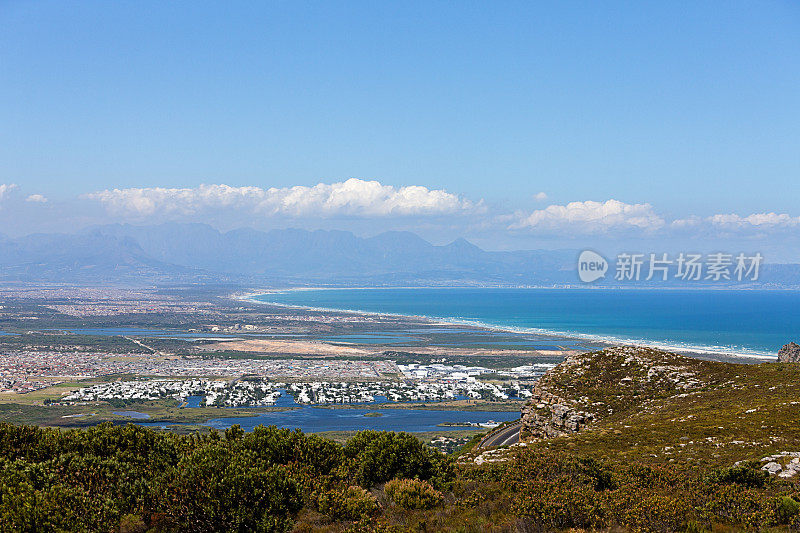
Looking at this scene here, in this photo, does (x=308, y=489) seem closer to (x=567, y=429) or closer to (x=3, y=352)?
(x=567, y=429)

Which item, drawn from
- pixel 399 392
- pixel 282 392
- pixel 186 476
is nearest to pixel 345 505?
pixel 186 476

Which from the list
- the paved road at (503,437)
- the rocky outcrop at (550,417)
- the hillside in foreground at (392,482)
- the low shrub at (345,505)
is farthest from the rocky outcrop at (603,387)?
the low shrub at (345,505)

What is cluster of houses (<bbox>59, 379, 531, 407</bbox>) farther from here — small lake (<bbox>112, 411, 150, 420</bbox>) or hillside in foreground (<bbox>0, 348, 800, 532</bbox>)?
hillside in foreground (<bbox>0, 348, 800, 532</bbox>)

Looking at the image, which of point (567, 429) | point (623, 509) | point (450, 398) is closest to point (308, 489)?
point (623, 509)

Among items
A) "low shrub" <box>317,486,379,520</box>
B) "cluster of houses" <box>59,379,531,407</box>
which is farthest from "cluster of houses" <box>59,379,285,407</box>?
"low shrub" <box>317,486,379,520</box>

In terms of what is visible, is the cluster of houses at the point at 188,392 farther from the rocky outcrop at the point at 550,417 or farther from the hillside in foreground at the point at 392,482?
the hillside in foreground at the point at 392,482

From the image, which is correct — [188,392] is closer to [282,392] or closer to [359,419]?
[282,392]

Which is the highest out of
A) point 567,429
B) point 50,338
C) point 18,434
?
point 18,434
